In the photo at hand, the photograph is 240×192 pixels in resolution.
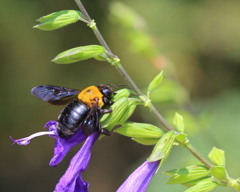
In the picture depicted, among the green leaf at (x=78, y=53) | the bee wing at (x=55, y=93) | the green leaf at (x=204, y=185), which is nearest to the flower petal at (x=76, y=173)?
the bee wing at (x=55, y=93)

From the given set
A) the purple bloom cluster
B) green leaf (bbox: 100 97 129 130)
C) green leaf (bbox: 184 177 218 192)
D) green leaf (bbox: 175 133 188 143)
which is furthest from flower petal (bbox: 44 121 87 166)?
green leaf (bbox: 184 177 218 192)

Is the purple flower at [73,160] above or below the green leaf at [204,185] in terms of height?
above

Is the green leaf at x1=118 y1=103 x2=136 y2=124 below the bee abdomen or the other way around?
below

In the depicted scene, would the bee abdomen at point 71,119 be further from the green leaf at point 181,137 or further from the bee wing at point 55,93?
the green leaf at point 181,137

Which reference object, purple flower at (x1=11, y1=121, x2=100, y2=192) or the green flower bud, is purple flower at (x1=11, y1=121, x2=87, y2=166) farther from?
the green flower bud

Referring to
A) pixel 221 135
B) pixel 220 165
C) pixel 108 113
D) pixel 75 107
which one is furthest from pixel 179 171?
pixel 221 135

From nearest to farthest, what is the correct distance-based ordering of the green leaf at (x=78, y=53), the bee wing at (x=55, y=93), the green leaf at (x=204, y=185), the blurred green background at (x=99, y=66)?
the green leaf at (x=78, y=53) < the green leaf at (x=204, y=185) < the bee wing at (x=55, y=93) < the blurred green background at (x=99, y=66)

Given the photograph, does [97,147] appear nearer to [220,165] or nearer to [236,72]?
[236,72]

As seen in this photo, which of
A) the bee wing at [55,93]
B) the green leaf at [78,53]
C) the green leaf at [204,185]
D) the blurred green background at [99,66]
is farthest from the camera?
the blurred green background at [99,66]
